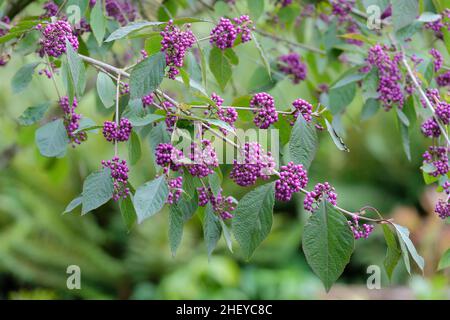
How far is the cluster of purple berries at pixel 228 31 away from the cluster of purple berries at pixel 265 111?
0.42 ft

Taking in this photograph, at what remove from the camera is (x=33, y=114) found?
1170 millimetres

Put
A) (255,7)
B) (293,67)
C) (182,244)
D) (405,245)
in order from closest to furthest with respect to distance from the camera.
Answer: (405,245)
(255,7)
(293,67)
(182,244)

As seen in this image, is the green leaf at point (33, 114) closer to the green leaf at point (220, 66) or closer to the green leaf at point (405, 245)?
the green leaf at point (220, 66)

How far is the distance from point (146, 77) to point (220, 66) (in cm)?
29

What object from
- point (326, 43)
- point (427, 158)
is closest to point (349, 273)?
point (326, 43)

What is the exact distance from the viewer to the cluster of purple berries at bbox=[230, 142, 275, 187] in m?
0.79

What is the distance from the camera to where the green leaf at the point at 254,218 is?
0.81 metres

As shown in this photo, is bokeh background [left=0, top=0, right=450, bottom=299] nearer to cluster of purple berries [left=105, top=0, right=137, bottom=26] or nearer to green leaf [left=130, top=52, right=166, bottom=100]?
cluster of purple berries [left=105, top=0, right=137, bottom=26]

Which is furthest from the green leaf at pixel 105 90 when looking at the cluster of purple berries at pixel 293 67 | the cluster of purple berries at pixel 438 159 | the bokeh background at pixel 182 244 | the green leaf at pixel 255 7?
the bokeh background at pixel 182 244

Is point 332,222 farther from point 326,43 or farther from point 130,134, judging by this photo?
point 326,43

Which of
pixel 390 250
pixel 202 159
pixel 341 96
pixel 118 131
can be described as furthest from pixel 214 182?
pixel 341 96

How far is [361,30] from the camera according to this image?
1466 millimetres

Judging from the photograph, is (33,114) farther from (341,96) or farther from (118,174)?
(341,96)

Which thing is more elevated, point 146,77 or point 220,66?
point 220,66
